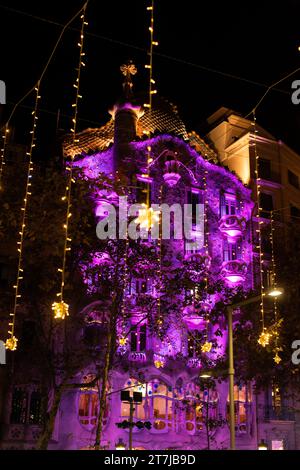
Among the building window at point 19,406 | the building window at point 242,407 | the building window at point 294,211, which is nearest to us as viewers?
the building window at point 19,406

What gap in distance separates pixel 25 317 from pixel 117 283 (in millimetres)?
6537

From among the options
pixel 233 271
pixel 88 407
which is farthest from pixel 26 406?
pixel 233 271

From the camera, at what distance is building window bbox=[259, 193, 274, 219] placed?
138 ft

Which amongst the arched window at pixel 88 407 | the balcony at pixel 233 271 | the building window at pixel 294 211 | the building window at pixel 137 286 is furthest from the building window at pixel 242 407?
the building window at pixel 294 211

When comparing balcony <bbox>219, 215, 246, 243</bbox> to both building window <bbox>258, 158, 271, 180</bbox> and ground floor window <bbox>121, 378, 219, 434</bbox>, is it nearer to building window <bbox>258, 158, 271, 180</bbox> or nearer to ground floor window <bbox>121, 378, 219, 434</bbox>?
building window <bbox>258, 158, 271, 180</bbox>

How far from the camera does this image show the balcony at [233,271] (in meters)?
37.2

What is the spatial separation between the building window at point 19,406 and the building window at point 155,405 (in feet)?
18.7

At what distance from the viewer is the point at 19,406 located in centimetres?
3067

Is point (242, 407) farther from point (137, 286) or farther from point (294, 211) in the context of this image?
point (294, 211)

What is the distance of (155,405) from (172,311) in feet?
18.6

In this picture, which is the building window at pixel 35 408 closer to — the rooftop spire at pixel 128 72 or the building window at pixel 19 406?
the building window at pixel 19 406

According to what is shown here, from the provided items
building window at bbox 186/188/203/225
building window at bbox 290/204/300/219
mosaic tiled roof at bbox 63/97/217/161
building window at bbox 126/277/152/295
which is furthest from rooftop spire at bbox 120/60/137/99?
building window at bbox 290/204/300/219

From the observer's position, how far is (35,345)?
2956 cm
